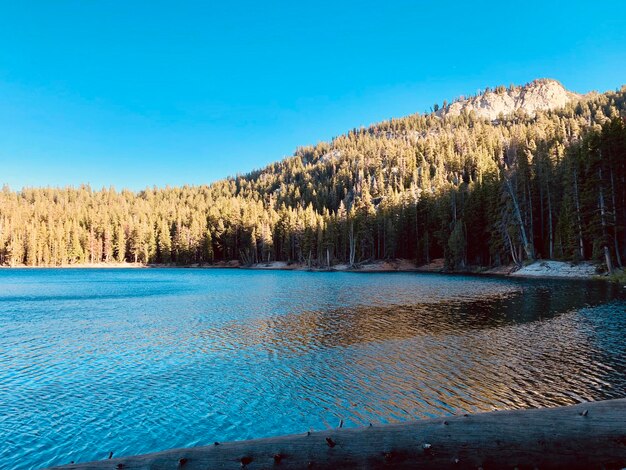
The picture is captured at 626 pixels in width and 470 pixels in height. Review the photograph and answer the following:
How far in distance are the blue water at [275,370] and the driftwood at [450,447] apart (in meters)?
7.06

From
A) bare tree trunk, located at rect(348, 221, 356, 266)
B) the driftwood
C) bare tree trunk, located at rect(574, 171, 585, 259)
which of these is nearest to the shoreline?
bare tree trunk, located at rect(574, 171, 585, 259)

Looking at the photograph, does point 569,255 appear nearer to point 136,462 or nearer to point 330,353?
point 330,353

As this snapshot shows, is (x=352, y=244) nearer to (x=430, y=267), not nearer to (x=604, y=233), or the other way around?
(x=430, y=267)

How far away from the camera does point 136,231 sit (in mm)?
154000

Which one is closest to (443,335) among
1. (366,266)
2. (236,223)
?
(366,266)

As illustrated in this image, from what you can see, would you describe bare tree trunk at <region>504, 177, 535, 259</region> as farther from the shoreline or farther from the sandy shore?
the sandy shore

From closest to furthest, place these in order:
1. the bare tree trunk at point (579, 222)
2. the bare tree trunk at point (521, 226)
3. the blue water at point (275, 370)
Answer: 1. the blue water at point (275, 370)
2. the bare tree trunk at point (579, 222)
3. the bare tree trunk at point (521, 226)

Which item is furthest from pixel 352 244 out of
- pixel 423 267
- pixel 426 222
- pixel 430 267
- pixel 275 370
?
pixel 275 370

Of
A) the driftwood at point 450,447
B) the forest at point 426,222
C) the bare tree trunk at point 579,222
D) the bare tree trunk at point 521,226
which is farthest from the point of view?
the bare tree trunk at point 521,226

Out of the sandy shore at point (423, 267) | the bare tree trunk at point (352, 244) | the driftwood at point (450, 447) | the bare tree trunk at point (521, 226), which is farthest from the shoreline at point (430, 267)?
the driftwood at point (450, 447)

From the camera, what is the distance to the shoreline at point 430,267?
5742 cm

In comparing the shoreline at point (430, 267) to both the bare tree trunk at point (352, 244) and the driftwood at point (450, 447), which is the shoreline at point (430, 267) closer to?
the bare tree trunk at point (352, 244)

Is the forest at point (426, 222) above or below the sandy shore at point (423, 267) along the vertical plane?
above

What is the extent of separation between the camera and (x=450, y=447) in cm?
575
